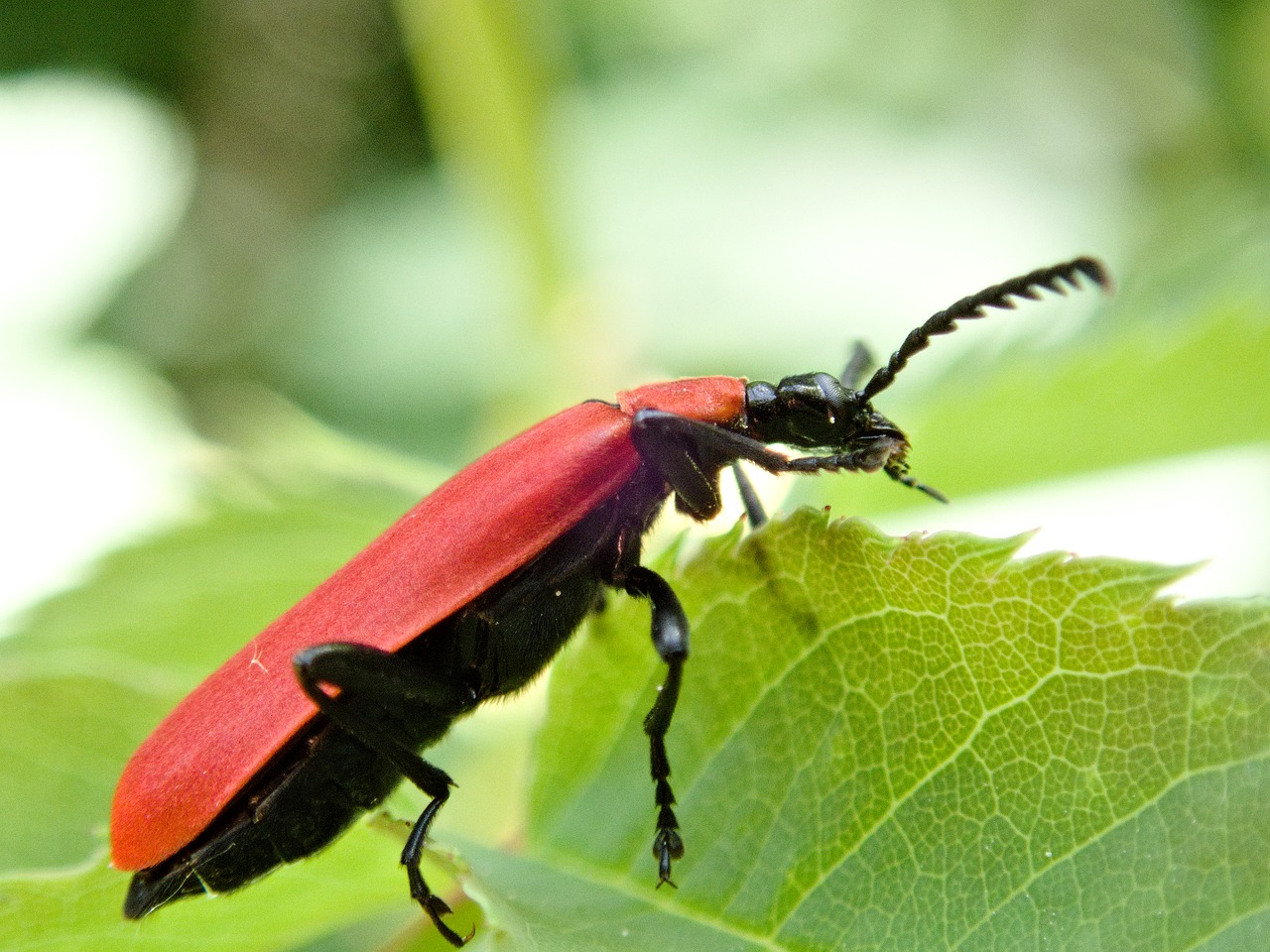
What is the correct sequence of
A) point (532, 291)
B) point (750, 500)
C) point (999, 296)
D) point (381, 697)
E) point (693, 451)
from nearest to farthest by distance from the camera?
point (381, 697) < point (999, 296) < point (693, 451) < point (750, 500) < point (532, 291)

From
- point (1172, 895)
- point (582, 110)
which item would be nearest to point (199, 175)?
point (582, 110)

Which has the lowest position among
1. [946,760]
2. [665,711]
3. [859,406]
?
[665,711]

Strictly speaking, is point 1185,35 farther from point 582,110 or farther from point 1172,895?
point 1172,895

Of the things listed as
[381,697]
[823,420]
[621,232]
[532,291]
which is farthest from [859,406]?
[621,232]

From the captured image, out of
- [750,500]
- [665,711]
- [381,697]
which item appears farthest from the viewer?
[750,500]

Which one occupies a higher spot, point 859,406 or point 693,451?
point 859,406

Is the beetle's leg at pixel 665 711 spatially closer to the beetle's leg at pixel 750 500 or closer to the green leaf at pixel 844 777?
the green leaf at pixel 844 777

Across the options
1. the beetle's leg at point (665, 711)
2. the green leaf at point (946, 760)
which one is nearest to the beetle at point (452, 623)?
the beetle's leg at point (665, 711)

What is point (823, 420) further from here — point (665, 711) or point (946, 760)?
point (946, 760)
